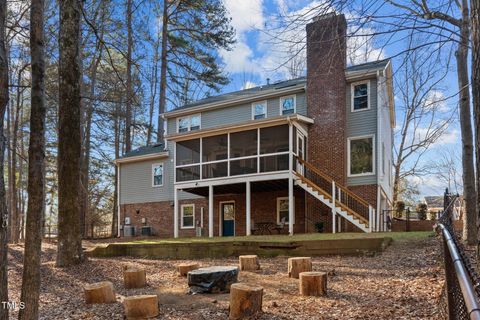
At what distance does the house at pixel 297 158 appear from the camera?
51.2ft

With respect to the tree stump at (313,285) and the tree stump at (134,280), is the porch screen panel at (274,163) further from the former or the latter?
the tree stump at (313,285)

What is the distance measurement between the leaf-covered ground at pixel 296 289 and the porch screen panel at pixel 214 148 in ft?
24.6

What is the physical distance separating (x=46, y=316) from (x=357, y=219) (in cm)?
1078

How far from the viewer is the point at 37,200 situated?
5172mm

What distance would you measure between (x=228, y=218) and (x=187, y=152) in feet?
12.4

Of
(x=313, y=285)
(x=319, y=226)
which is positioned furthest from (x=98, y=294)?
(x=319, y=226)

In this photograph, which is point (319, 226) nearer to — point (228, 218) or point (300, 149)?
point (300, 149)

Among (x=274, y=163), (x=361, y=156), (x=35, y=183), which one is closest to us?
(x=35, y=183)

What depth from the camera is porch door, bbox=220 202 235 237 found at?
63.8 feet

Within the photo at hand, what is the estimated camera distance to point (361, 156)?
53.6ft

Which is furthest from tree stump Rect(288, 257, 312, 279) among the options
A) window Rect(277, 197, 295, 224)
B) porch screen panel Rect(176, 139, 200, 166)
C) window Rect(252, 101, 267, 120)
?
window Rect(252, 101, 267, 120)

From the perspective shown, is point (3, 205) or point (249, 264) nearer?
point (3, 205)

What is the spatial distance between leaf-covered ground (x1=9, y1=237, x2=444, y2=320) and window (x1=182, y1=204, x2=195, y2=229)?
31.4 ft

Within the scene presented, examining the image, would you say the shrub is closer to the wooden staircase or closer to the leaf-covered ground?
the wooden staircase
